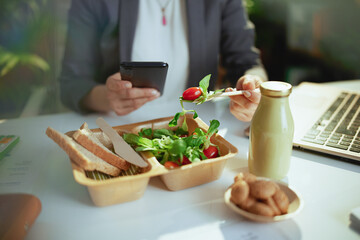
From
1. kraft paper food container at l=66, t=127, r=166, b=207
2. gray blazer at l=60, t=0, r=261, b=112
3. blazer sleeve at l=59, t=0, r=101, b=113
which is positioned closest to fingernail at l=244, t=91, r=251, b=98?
kraft paper food container at l=66, t=127, r=166, b=207

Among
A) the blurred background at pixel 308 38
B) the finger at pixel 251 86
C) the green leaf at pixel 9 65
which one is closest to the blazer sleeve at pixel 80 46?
the green leaf at pixel 9 65

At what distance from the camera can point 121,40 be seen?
141cm

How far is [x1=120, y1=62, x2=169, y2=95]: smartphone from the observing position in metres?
0.91

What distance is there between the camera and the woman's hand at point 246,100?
0.88 meters

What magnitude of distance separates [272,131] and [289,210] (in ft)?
0.55

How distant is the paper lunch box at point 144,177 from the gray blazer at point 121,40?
57 cm

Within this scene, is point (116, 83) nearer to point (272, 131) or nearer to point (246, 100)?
point (246, 100)

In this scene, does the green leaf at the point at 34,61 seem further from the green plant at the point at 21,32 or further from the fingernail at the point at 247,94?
the fingernail at the point at 247,94

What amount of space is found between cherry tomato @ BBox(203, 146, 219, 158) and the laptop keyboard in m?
0.31

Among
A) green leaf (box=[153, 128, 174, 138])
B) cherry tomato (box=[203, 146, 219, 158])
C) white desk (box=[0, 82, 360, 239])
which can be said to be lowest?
white desk (box=[0, 82, 360, 239])

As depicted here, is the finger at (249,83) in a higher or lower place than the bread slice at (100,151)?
higher

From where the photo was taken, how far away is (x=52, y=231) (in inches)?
25.0

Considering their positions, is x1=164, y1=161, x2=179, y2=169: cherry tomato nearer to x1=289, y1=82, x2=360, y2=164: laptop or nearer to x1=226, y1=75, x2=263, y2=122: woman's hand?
x1=226, y1=75, x2=263, y2=122: woman's hand

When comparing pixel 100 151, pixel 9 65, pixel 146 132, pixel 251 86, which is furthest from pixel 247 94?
pixel 9 65
